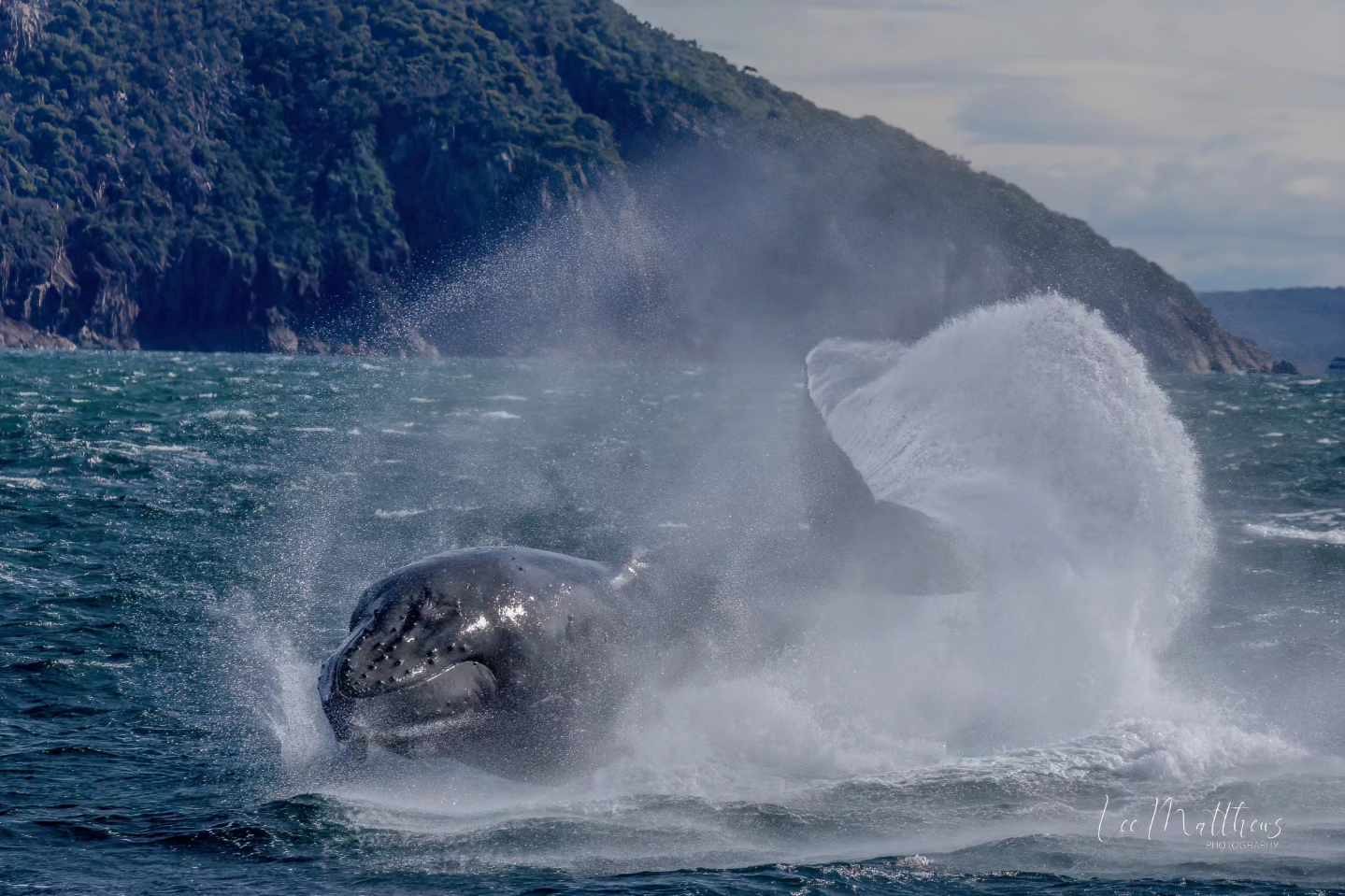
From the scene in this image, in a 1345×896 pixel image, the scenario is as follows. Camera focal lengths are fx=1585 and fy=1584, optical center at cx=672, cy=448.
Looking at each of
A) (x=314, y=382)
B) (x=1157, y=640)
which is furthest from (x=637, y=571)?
(x=314, y=382)

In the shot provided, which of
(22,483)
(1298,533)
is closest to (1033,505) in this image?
(1298,533)

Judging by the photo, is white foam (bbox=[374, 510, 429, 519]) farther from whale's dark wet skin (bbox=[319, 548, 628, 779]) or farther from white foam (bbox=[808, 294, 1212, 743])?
whale's dark wet skin (bbox=[319, 548, 628, 779])

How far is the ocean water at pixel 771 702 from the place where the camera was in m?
15.9

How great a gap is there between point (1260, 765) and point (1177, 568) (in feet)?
31.7

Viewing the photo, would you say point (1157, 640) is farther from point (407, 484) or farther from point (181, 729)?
point (407, 484)

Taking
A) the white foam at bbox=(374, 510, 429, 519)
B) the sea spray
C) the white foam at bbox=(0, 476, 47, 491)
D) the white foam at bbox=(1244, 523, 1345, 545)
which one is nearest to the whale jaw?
the sea spray

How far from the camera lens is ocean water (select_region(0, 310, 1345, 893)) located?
15.9m

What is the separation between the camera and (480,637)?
669 inches

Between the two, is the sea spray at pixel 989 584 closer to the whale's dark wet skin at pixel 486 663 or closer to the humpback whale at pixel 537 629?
the humpback whale at pixel 537 629

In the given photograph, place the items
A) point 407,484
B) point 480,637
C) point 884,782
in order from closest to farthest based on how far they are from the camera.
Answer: point 480,637 < point 884,782 < point 407,484

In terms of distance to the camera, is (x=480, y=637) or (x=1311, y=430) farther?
(x=1311, y=430)

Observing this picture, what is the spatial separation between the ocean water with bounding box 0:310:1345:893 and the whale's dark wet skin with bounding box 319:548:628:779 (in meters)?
0.61

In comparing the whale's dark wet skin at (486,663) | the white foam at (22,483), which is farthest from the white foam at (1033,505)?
the white foam at (22,483)

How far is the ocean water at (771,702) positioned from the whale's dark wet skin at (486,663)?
2.01 feet
